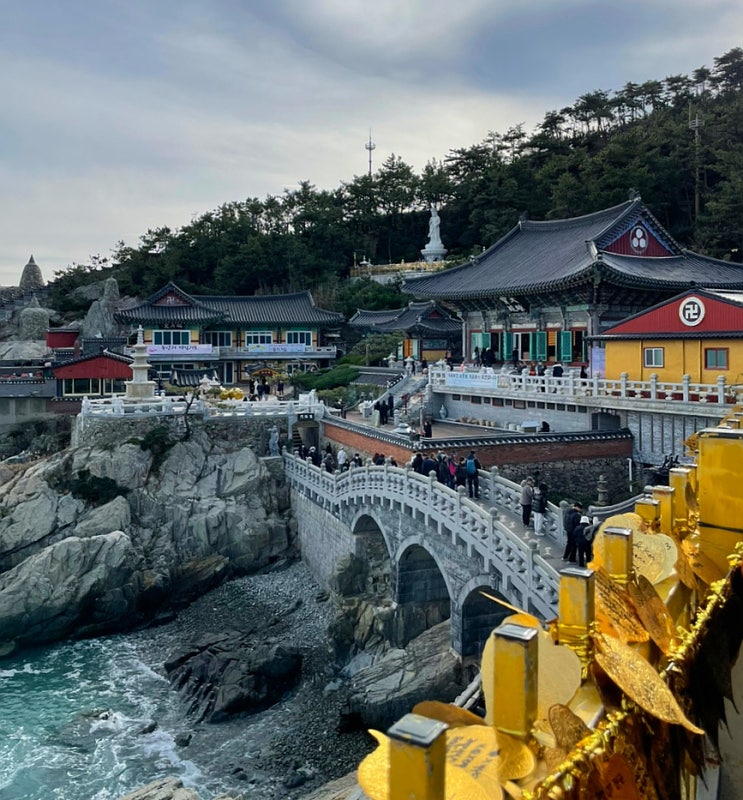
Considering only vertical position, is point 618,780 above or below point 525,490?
above

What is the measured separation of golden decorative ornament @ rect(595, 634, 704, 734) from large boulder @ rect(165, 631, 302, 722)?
19.7m

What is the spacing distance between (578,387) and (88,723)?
20.4 meters

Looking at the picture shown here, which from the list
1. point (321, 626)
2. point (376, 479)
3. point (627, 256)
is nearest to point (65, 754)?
point (321, 626)

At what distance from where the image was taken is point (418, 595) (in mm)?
23734

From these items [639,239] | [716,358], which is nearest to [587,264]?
[639,239]

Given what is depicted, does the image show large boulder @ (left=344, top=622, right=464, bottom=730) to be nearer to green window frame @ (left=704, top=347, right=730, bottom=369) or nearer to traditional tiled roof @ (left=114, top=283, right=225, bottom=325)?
green window frame @ (left=704, top=347, right=730, bottom=369)

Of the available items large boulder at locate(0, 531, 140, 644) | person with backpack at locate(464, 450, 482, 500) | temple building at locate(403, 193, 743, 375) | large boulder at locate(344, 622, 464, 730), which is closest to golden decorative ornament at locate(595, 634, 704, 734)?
large boulder at locate(344, 622, 464, 730)

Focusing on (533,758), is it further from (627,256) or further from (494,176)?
(494,176)

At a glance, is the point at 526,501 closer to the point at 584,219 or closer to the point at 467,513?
the point at 467,513

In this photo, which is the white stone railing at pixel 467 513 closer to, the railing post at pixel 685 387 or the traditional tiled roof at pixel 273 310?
the railing post at pixel 685 387

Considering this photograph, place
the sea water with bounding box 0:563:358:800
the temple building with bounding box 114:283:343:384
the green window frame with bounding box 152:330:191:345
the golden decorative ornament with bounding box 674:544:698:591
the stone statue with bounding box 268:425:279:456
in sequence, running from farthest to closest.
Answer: the green window frame with bounding box 152:330:191:345
the temple building with bounding box 114:283:343:384
the stone statue with bounding box 268:425:279:456
the sea water with bounding box 0:563:358:800
the golden decorative ornament with bounding box 674:544:698:591

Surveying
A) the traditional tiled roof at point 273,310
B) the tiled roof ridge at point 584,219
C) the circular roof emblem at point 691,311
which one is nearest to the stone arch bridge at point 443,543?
the circular roof emblem at point 691,311

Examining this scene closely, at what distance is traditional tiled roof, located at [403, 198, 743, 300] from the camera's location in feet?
104

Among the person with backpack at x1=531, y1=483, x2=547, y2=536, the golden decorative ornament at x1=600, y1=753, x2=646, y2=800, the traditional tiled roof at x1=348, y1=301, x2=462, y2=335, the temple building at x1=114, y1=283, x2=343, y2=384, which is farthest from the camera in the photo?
the temple building at x1=114, y1=283, x2=343, y2=384
